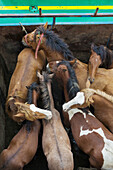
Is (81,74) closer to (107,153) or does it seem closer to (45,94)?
(45,94)

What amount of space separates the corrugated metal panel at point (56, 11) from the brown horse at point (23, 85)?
69 cm

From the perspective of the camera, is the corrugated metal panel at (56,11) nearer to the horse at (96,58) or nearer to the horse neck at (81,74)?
the horse at (96,58)

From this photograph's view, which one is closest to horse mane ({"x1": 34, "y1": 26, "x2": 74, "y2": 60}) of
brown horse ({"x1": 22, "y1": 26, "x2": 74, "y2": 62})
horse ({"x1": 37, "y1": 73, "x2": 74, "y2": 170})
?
brown horse ({"x1": 22, "y1": 26, "x2": 74, "y2": 62})

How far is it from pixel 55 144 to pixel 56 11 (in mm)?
2753

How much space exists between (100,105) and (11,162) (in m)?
1.63

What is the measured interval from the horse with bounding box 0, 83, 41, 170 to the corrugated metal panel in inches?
66.1

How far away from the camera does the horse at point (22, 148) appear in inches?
85.8

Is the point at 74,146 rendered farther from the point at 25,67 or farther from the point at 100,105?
the point at 25,67

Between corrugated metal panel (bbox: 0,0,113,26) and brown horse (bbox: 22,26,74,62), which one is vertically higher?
corrugated metal panel (bbox: 0,0,113,26)

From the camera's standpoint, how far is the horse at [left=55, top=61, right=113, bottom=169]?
222cm

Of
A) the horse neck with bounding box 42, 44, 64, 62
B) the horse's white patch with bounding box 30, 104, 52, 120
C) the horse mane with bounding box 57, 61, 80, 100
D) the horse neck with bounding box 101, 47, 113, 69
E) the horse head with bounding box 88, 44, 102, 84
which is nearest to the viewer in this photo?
the horse's white patch with bounding box 30, 104, 52, 120

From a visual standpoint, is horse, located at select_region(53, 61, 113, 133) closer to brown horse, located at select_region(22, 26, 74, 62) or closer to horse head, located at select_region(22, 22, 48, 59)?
brown horse, located at select_region(22, 26, 74, 62)

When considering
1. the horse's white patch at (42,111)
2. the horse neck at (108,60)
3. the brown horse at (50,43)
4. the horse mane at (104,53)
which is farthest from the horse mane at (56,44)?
the horse's white patch at (42,111)
